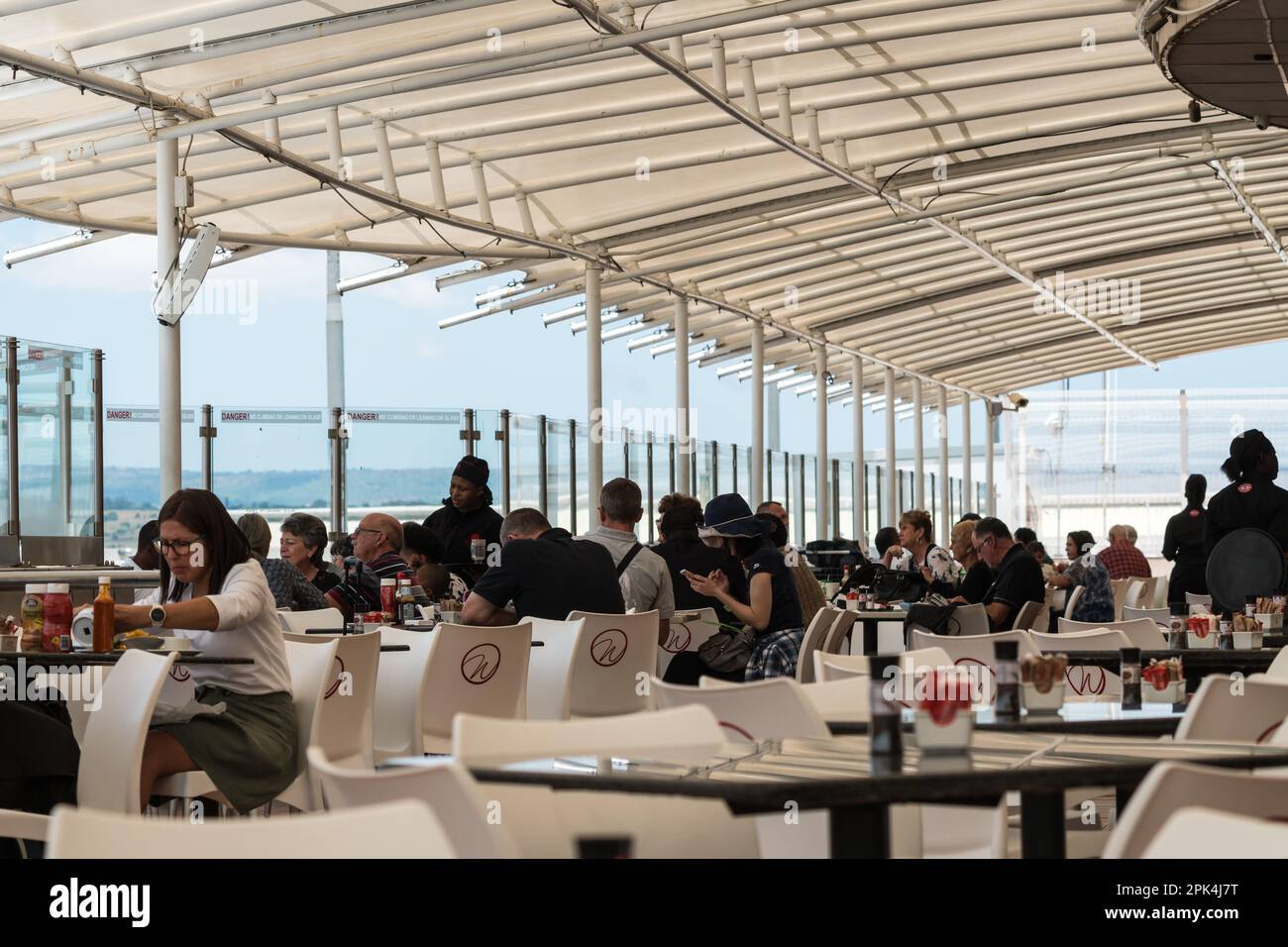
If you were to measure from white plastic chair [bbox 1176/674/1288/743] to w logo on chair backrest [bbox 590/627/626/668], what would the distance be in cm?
339

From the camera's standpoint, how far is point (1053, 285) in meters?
22.4

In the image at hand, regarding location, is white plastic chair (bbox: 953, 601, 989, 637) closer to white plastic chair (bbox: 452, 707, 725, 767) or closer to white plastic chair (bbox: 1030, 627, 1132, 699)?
white plastic chair (bbox: 1030, 627, 1132, 699)

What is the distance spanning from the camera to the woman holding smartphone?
267 inches

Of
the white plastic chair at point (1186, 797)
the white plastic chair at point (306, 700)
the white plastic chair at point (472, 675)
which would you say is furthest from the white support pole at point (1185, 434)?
the white plastic chair at point (1186, 797)

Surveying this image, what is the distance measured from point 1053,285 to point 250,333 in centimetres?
1120

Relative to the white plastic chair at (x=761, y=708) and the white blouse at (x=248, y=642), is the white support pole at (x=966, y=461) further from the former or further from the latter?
the white plastic chair at (x=761, y=708)

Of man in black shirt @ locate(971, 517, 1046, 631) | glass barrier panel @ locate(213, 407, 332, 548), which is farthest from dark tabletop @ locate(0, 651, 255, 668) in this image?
glass barrier panel @ locate(213, 407, 332, 548)

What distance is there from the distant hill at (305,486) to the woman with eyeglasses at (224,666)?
706cm

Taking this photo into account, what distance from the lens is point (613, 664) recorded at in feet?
21.6

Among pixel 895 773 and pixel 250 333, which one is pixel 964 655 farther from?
pixel 250 333

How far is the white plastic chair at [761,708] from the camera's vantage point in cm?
325

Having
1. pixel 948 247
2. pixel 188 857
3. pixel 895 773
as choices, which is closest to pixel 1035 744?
pixel 895 773

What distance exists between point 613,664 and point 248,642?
2.23 metres

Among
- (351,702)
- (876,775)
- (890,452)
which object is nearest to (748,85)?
(351,702)
